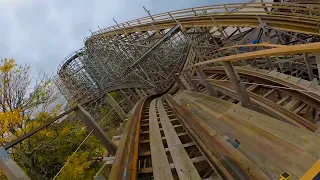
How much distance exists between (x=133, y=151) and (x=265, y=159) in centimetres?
157

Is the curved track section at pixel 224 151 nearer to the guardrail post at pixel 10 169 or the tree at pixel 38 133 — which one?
the guardrail post at pixel 10 169

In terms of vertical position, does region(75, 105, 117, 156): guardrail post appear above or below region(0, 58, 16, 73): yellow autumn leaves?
below

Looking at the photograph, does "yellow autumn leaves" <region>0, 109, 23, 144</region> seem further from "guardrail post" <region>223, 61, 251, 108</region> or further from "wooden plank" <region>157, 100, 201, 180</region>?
"guardrail post" <region>223, 61, 251, 108</region>

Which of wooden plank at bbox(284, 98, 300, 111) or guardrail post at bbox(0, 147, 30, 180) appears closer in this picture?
guardrail post at bbox(0, 147, 30, 180)

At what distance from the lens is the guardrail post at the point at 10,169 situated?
1.74 meters

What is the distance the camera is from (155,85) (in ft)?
47.8

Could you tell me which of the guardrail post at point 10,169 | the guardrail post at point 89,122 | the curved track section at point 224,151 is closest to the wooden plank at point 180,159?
the curved track section at point 224,151

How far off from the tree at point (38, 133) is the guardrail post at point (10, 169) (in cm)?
790

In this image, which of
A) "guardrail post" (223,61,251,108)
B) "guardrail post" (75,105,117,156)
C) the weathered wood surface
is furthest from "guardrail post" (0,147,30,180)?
"guardrail post" (223,61,251,108)

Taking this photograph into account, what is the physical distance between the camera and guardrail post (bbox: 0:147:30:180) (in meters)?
1.74

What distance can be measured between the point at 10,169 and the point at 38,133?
947 cm

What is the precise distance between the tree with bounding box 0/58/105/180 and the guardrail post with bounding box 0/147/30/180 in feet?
25.9

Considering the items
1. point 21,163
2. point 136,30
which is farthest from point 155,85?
point 21,163

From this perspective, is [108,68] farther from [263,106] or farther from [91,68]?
[263,106]
